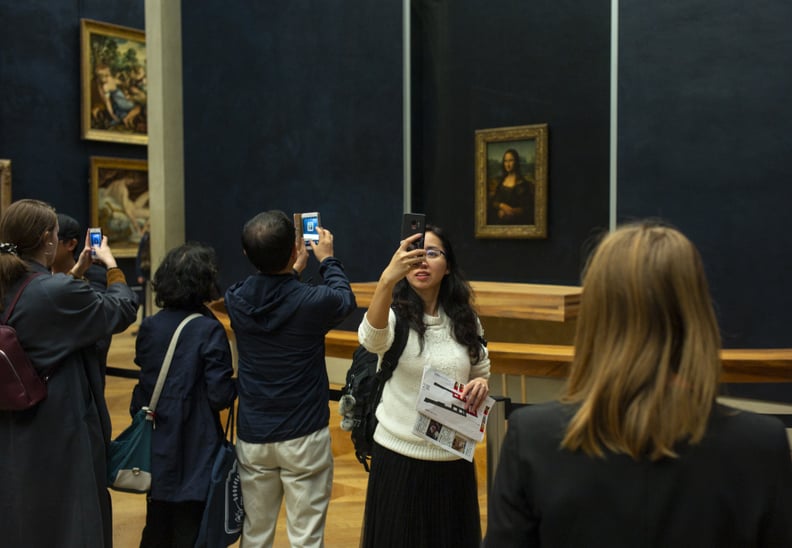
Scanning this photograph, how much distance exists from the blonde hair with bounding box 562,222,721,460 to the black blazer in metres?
0.04

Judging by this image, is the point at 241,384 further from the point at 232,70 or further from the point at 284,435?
→ the point at 232,70

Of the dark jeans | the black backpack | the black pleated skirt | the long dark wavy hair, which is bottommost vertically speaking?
the dark jeans

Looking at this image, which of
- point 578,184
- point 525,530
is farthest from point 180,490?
point 578,184

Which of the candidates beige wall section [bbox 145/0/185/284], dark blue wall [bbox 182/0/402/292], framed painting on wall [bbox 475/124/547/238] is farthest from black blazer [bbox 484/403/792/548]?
beige wall section [bbox 145/0/185/284]

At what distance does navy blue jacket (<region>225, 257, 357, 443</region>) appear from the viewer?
3705 mm

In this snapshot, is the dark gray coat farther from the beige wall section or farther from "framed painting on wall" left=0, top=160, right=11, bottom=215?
"framed painting on wall" left=0, top=160, right=11, bottom=215

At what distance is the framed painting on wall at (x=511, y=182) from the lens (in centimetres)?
898

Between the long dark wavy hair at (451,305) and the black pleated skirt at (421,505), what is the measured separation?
0.48m

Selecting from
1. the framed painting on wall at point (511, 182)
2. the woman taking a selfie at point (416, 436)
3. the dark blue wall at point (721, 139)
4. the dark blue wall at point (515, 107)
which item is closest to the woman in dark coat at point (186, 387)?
the woman taking a selfie at point (416, 436)

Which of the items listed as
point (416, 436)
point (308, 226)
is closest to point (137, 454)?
point (308, 226)

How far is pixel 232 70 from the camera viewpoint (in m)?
9.91

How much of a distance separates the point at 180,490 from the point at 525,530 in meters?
2.47

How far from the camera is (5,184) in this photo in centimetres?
1471

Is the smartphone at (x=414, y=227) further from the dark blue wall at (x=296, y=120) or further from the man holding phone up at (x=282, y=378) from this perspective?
the dark blue wall at (x=296, y=120)
